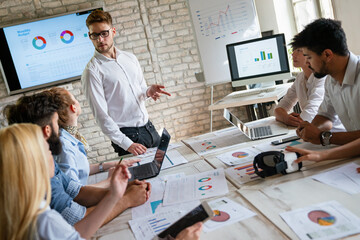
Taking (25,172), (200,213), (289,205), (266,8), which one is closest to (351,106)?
(289,205)

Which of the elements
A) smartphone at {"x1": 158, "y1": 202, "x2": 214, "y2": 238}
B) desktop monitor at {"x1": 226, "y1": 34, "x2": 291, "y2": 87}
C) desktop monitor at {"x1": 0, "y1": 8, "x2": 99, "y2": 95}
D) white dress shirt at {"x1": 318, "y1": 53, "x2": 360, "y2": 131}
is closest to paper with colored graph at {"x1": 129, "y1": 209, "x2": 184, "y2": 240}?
smartphone at {"x1": 158, "y1": 202, "x2": 214, "y2": 238}

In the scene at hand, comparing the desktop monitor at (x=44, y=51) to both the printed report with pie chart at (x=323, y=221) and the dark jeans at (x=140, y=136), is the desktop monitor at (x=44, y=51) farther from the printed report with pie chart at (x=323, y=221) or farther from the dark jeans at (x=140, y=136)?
the printed report with pie chart at (x=323, y=221)

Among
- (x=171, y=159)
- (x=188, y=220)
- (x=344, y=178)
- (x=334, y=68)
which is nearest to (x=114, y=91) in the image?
(x=171, y=159)

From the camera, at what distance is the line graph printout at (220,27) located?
162 inches

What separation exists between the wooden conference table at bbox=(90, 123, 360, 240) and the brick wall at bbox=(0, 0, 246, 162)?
3235 mm

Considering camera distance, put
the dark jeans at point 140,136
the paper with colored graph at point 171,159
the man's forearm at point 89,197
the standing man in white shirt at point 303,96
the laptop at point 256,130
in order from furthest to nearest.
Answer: the dark jeans at point 140,136
the standing man in white shirt at point 303,96
the laptop at point 256,130
the paper with colored graph at point 171,159
the man's forearm at point 89,197

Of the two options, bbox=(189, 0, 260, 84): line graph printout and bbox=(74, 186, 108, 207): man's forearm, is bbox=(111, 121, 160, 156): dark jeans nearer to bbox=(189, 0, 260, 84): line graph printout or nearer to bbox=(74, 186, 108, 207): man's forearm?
bbox=(74, 186, 108, 207): man's forearm

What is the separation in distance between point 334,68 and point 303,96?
77cm

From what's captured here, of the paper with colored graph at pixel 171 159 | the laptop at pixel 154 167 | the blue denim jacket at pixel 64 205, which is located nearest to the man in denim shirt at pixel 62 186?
the blue denim jacket at pixel 64 205

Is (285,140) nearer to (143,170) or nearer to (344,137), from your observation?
(344,137)

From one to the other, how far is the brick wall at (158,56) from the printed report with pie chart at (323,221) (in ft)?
11.9

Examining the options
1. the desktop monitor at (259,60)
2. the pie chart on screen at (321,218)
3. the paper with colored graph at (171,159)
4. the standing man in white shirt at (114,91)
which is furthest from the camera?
the desktop monitor at (259,60)

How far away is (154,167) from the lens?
1844 mm

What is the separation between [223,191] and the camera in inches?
54.8
